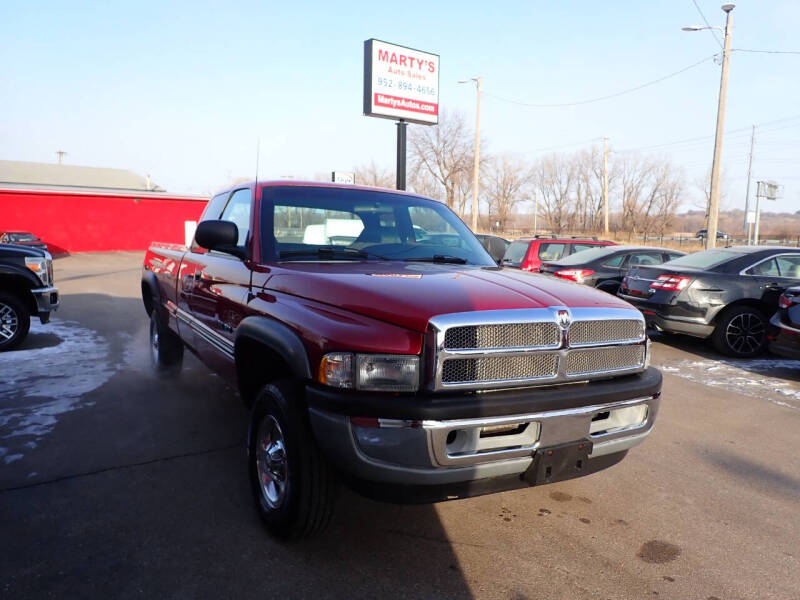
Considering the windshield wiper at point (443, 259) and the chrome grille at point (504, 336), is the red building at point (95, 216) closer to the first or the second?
the windshield wiper at point (443, 259)

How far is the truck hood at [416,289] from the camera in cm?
250

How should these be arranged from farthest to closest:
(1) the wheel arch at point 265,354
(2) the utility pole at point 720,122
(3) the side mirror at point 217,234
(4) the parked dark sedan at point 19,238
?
(4) the parked dark sedan at point 19,238 < (2) the utility pole at point 720,122 < (3) the side mirror at point 217,234 < (1) the wheel arch at point 265,354

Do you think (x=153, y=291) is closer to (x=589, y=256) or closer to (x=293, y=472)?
(x=293, y=472)

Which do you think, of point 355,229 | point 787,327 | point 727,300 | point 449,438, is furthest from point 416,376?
point 727,300

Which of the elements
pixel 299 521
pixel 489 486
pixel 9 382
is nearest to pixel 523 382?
pixel 489 486

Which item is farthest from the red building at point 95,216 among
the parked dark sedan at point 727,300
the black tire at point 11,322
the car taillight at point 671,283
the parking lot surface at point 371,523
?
the parking lot surface at point 371,523

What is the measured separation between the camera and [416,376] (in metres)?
2.42

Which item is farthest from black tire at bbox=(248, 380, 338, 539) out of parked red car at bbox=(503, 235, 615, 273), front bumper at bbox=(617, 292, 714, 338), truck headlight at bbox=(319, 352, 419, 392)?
parked red car at bbox=(503, 235, 615, 273)

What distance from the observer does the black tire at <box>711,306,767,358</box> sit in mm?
7777

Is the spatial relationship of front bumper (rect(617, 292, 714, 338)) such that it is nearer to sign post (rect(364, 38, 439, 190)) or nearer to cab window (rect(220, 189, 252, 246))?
cab window (rect(220, 189, 252, 246))

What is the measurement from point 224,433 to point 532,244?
27.3 ft

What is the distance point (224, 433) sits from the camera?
450 centimetres

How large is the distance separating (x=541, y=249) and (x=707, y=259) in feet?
11.6

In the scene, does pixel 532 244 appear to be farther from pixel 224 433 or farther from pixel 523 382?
pixel 523 382
